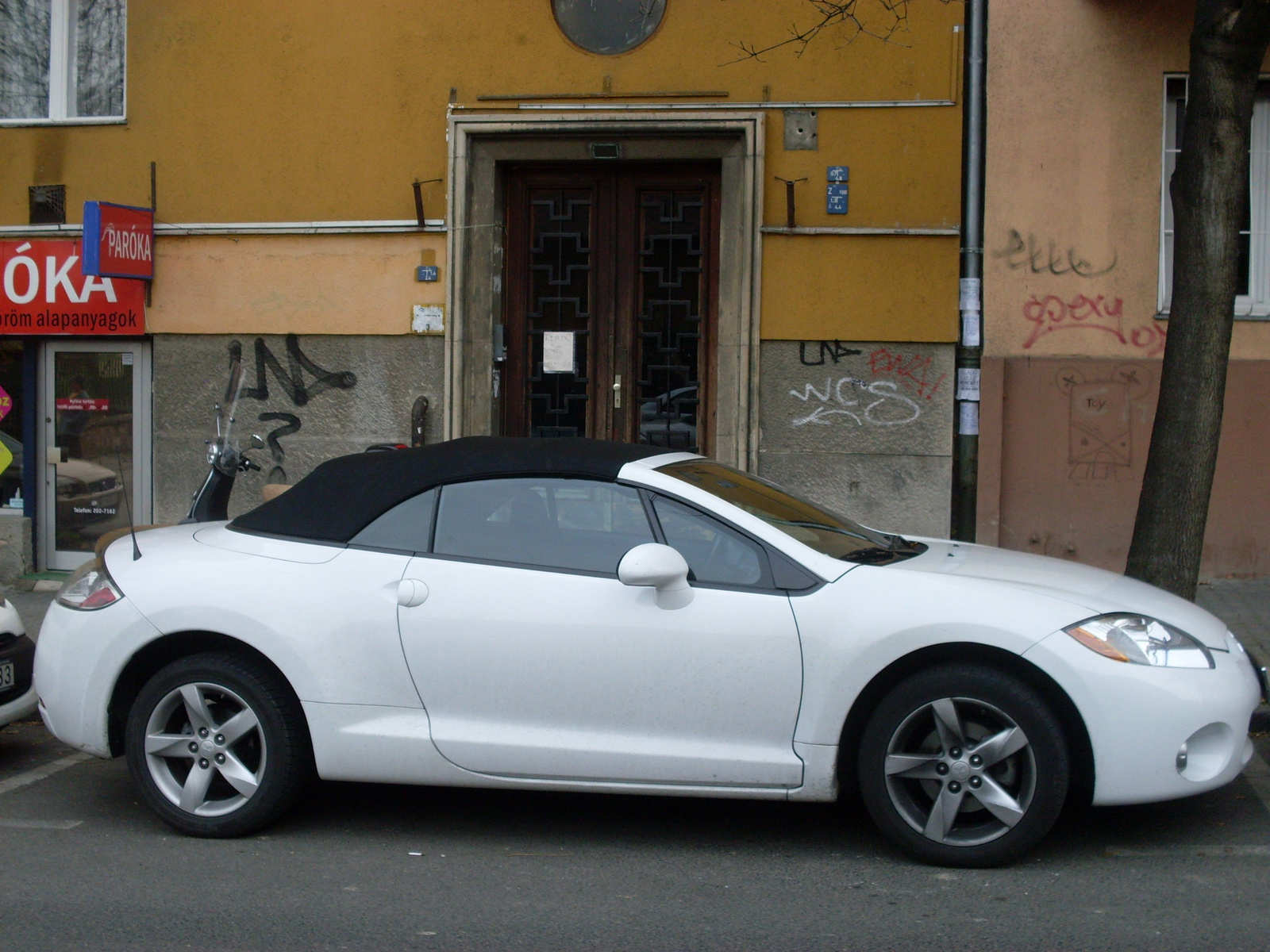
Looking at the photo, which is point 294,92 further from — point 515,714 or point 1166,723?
point 1166,723

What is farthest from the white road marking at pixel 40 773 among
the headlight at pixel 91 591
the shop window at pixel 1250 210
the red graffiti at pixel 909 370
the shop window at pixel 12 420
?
the shop window at pixel 1250 210

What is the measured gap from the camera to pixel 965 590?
4.47 meters

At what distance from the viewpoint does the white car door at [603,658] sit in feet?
14.6

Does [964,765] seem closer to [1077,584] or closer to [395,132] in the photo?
[1077,584]

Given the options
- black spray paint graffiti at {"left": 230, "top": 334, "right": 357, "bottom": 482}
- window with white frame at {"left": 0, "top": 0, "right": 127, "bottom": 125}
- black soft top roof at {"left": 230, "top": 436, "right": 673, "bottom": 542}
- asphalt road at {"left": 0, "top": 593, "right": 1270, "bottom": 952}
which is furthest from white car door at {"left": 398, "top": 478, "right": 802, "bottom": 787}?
window with white frame at {"left": 0, "top": 0, "right": 127, "bottom": 125}

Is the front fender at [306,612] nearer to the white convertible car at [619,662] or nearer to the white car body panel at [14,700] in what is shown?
the white convertible car at [619,662]

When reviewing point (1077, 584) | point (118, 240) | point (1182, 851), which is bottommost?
point (1182, 851)

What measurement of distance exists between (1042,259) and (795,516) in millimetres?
5438

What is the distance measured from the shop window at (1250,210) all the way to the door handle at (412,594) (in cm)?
707

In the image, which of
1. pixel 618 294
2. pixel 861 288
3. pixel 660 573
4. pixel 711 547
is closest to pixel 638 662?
pixel 660 573

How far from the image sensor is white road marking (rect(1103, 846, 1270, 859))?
456 cm

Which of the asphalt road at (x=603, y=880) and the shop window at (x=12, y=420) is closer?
the asphalt road at (x=603, y=880)

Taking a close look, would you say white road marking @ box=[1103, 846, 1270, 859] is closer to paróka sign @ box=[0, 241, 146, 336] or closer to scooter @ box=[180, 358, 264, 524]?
scooter @ box=[180, 358, 264, 524]

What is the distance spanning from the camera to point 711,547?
15.3 ft
